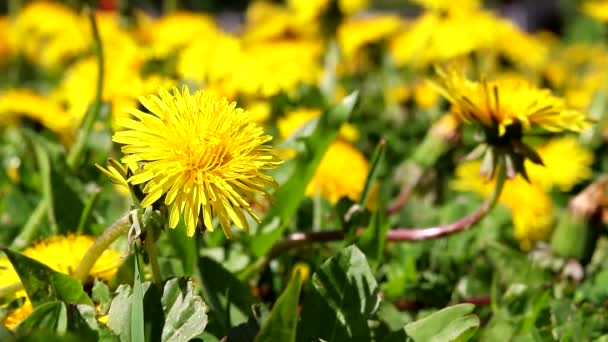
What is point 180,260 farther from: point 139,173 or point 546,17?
point 546,17

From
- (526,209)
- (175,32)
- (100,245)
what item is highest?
(175,32)

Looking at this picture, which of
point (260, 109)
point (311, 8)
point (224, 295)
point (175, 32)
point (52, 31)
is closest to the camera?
point (224, 295)

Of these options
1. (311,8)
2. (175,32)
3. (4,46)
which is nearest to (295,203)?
(311,8)

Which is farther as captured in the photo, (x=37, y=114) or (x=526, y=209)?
(x=37, y=114)

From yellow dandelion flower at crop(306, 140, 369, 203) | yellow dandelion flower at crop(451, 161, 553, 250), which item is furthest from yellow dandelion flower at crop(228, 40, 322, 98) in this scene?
yellow dandelion flower at crop(451, 161, 553, 250)

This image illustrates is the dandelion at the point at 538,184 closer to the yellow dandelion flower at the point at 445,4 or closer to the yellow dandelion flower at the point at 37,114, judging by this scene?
the yellow dandelion flower at the point at 445,4

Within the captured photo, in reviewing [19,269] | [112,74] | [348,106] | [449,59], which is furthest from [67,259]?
[449,59]

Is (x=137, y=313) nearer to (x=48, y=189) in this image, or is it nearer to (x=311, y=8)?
(x=48, y=189)
